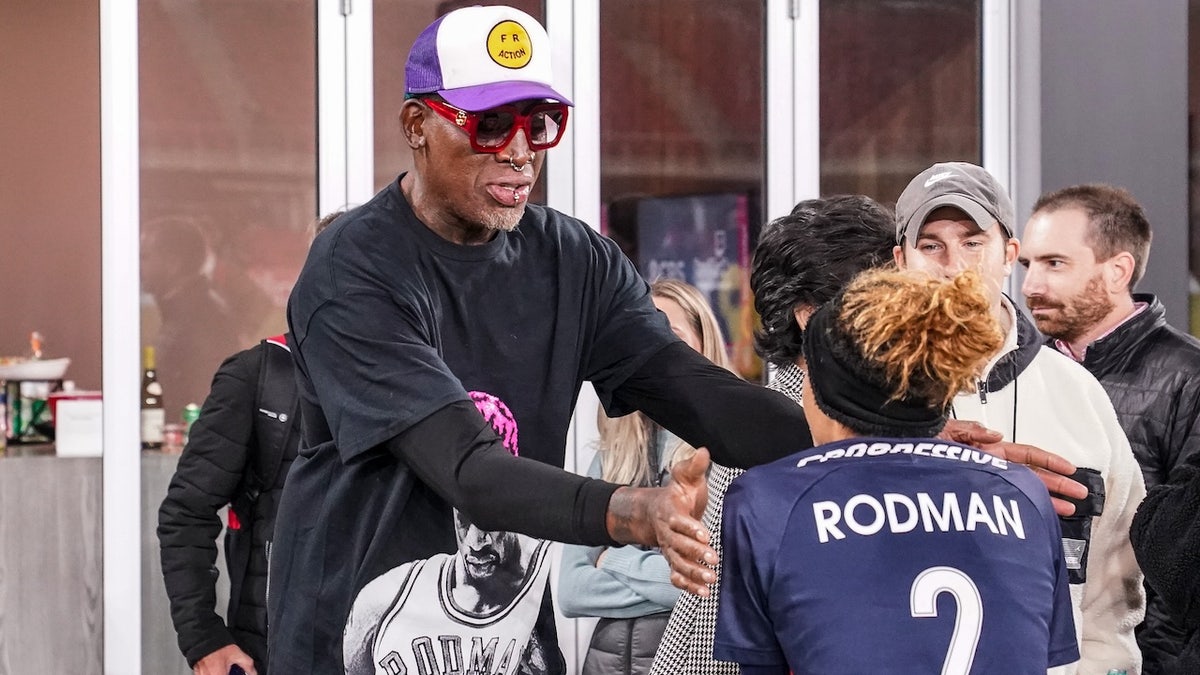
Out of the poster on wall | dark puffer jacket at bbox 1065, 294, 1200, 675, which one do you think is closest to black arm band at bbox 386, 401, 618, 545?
dark puffer jacket at bbox 1065, 294, 1200, 675

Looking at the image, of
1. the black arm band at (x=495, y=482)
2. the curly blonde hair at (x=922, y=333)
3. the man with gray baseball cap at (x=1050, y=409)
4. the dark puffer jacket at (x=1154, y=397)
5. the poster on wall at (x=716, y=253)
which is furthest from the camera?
the poster on wall at (x=716, y=253)

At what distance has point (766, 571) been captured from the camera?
1.60 meters

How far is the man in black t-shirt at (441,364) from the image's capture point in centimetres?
171

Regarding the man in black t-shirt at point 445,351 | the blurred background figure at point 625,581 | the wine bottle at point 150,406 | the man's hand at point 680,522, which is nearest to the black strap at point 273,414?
the blurred background figure at point 625,581

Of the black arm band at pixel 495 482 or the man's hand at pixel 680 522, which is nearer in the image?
the man's hand at pixel 680 522

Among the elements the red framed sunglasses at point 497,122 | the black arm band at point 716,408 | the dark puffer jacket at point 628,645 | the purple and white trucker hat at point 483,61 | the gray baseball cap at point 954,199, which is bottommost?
the dark puffer jacket at point 628,645

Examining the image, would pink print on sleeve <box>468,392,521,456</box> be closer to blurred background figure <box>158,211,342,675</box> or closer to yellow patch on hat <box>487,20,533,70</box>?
yellow patch on hat <box>487,20,533,70</box>

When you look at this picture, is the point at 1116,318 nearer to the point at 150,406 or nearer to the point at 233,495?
the point at 233,495

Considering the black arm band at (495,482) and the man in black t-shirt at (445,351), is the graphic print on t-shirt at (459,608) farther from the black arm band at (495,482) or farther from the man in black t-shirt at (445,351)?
the black arm band at (495,482)

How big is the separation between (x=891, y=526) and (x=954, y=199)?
3.12 feet

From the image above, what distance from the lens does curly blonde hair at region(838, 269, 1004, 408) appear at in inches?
64.5

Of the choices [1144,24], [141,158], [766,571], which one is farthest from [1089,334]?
[141,158]

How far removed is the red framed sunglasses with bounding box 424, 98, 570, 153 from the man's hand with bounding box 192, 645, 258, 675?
6.42ft

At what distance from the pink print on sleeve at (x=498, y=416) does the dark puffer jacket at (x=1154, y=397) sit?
5.92 feet
